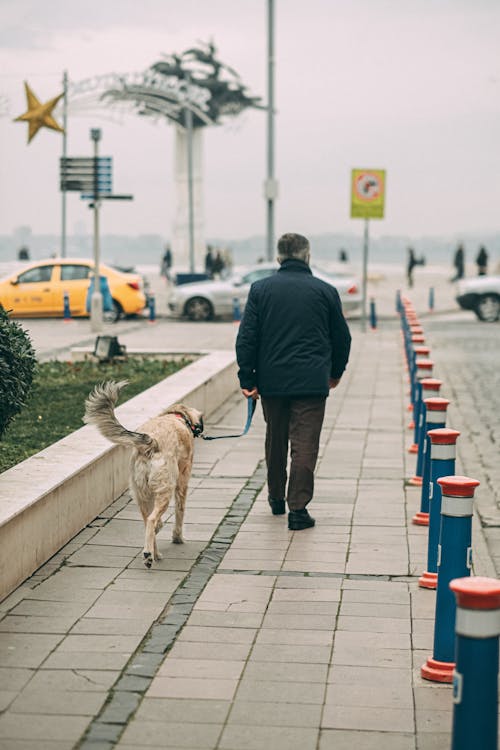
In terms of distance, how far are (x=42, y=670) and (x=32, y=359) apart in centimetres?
354

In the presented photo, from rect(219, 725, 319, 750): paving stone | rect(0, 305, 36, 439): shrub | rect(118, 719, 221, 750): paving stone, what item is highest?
rect(0, 305, 36, 439): shrub

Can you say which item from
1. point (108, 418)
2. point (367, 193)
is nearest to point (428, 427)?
point (108, 418)

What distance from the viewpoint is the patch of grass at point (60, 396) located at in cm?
956

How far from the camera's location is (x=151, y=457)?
720 centimetres

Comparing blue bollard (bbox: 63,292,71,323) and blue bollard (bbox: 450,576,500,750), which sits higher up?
blue bollard (bbox: 450,576,500,750)

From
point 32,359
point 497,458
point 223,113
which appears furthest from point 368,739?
point 223,113

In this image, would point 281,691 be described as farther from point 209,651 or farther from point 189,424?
point 189,424

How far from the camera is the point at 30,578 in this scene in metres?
6.80

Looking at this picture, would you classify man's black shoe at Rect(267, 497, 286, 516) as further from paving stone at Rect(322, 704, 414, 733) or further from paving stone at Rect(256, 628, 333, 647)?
paving stone at Rect(322, 704, 414, 733)

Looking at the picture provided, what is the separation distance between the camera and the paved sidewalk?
4719 millimetres

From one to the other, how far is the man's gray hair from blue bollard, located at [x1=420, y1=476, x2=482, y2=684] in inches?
133

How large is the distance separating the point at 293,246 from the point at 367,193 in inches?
713

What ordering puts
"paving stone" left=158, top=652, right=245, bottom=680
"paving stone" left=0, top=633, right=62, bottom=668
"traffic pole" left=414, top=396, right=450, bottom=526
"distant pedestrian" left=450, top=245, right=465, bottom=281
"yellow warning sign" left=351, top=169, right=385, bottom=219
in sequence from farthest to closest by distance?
"distant pedestrian" left=450, top=245, right=465, bottom=281 → "yellow warning sign" left=351, top=169, right=385, bottom=219 → "traffic pole" left=414, top=396, right=450, bottom=526 → "paving stone" left=0, top=633, right=62, bottom=668 → "paving stone" left=158, top=652, right=245, bottom=680

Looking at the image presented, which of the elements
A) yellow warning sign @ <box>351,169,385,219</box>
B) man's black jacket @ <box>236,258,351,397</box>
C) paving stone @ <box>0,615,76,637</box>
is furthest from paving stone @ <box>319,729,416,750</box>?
yellow warning sign @ <box>351,169,385,219</box>
